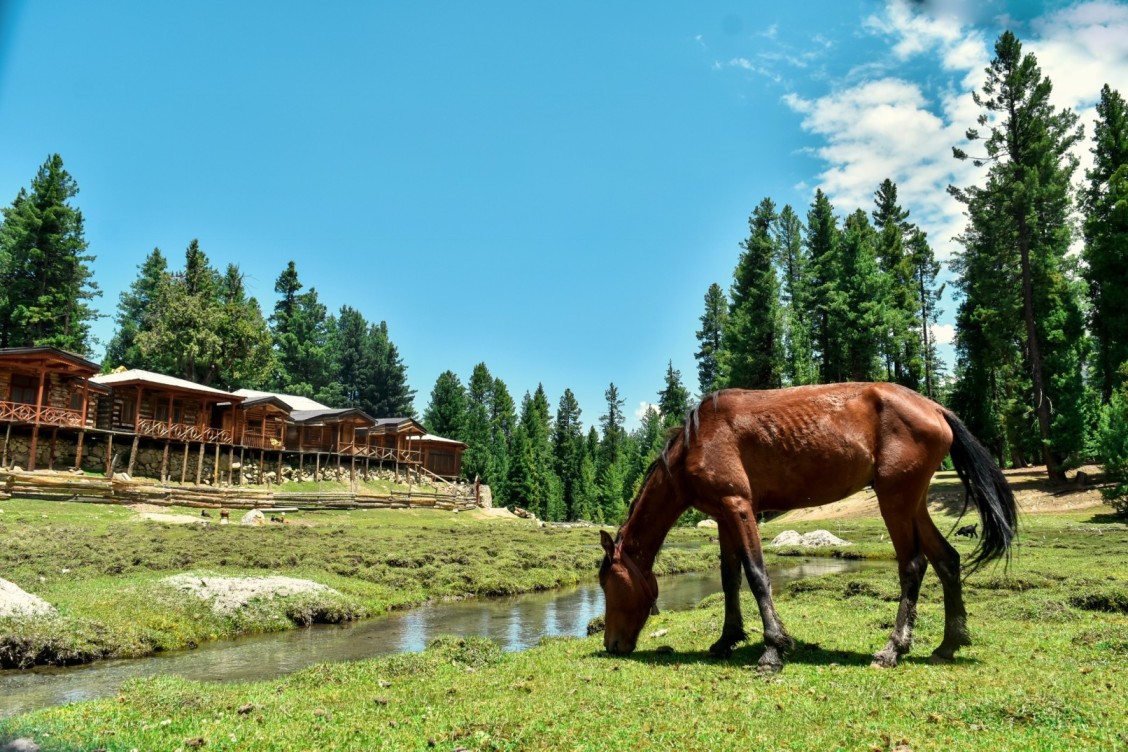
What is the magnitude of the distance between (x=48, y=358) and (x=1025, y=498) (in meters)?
60.5

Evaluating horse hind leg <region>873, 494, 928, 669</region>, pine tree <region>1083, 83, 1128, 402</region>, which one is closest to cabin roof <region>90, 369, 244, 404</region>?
horse hind leg <region>873, 494, 928, 669</region>

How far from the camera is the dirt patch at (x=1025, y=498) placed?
3597 centimetres

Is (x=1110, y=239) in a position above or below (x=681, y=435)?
above

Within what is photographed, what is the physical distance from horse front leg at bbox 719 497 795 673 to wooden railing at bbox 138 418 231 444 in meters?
50.3

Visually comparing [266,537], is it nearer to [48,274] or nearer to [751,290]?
[751,290]

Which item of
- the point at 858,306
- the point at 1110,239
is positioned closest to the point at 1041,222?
the point at 1110,239

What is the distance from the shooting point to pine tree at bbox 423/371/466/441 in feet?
294

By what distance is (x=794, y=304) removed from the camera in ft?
193

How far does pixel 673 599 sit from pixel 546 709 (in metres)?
13.6

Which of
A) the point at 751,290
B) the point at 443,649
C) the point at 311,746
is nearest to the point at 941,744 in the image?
the point at 311,746

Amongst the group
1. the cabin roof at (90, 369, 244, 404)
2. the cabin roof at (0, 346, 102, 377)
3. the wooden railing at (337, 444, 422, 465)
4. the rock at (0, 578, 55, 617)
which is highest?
the cabin roof at (0, 346, 102, 377)

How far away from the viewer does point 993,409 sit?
5328 cm

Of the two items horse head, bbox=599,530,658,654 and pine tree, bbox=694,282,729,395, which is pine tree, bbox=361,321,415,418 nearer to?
pine tree, bbox=694,282,729,395

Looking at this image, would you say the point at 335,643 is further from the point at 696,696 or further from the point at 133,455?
the point at 133,455
